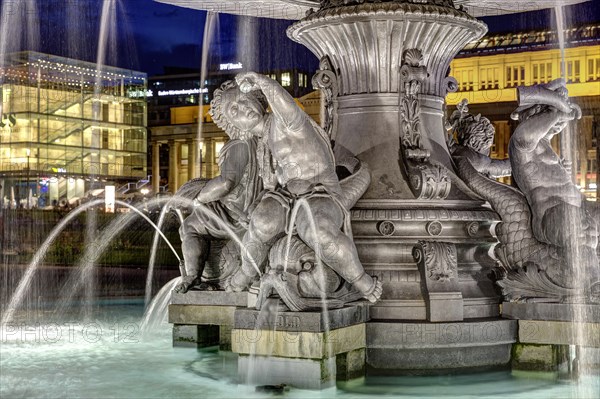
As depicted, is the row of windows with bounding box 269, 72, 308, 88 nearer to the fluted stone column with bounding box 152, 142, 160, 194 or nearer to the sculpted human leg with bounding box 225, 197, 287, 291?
the fluted stone column with bounding box 152, 142, 160, 194

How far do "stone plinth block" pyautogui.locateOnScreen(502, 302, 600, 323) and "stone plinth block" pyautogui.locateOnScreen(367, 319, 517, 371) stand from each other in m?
0.25

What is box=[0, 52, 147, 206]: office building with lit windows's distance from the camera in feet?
233

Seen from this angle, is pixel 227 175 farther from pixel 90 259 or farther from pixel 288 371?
pixel 90 259

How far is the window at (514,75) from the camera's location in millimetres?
70500

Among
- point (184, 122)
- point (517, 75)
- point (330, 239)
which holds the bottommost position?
point (330, 239)

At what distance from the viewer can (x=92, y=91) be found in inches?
3081

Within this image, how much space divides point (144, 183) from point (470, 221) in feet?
238

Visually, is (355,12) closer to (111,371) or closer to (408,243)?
(408,243)

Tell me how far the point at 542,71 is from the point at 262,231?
65148 mm

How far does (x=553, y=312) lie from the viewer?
27.0 ft

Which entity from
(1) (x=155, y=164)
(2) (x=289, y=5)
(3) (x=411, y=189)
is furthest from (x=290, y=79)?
(3) (x=411, y=189)

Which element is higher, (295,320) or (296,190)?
(296,190)

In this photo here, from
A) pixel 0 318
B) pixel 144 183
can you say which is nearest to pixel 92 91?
pixel 144 183

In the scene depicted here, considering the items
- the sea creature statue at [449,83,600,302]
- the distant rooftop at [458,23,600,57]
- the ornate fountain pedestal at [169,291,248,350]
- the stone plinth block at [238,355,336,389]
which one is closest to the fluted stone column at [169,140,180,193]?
the distant rooftop at [458,23,600,57]
